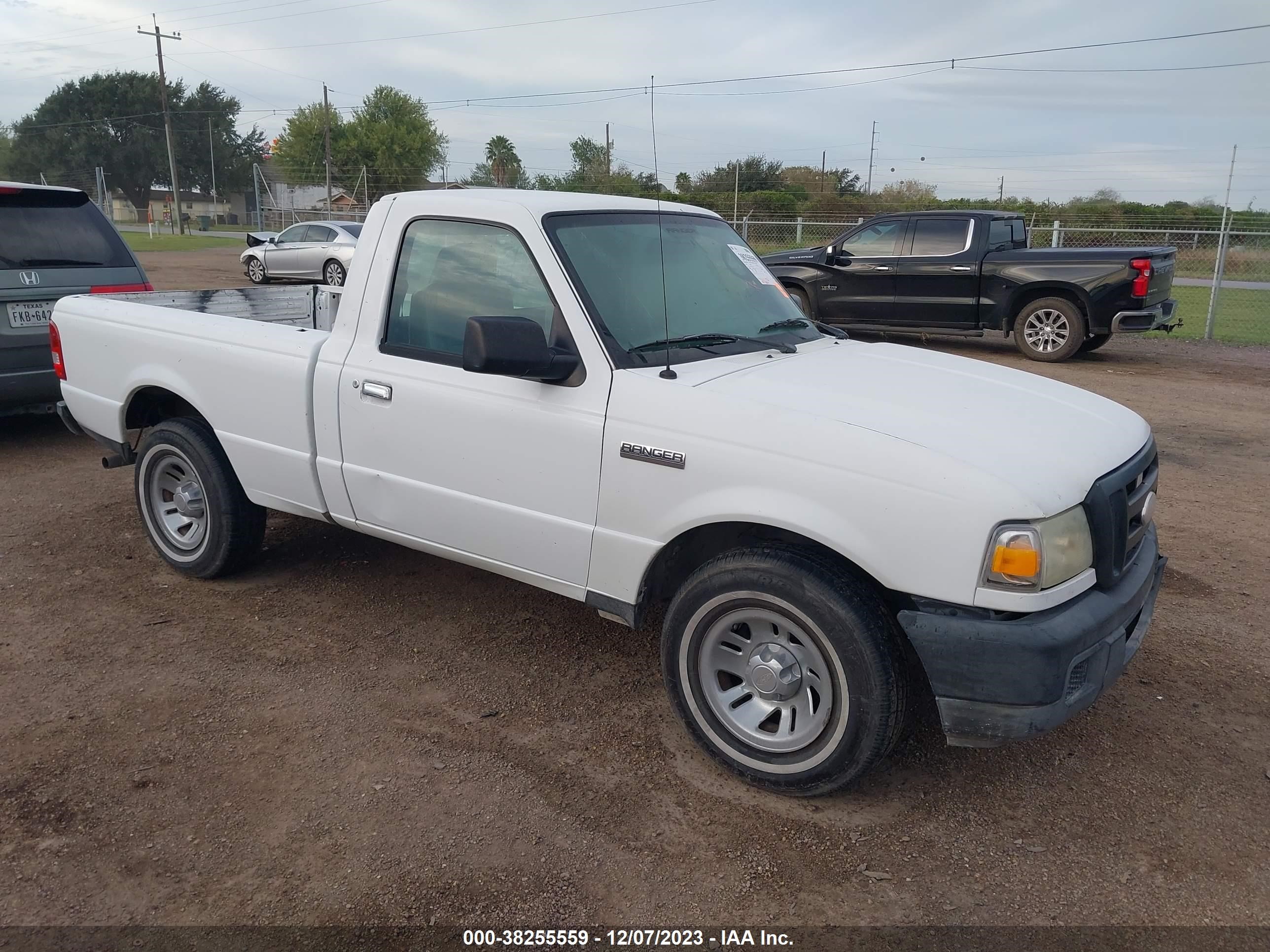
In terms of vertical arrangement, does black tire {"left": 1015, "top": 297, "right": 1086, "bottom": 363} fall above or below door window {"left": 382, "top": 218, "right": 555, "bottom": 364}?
below

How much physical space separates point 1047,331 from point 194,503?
1088 centimetres

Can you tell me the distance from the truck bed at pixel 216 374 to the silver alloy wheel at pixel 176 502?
1.04 ft

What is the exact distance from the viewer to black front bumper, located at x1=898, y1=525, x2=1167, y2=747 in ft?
8.88

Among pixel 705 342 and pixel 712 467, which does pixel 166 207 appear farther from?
pixel 712 467

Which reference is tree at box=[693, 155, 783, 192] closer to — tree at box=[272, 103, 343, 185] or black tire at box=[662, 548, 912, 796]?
black tire at box=[662, 548, 912, 796]

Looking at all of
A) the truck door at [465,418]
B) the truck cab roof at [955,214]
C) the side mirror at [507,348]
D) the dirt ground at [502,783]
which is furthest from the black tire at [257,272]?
the side mirror at [507,348]

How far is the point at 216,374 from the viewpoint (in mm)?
4477

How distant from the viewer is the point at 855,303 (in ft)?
44.7

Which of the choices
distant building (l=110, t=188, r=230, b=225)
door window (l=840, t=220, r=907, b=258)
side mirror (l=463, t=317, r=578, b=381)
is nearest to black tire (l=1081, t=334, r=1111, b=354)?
door window (l=840, t=220, r=907, b=258)

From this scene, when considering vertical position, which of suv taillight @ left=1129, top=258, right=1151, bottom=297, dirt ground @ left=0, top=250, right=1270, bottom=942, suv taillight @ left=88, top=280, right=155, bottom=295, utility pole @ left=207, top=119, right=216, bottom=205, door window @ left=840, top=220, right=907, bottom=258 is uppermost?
utility pole @ left=207, top=119, right=216, bottom=205

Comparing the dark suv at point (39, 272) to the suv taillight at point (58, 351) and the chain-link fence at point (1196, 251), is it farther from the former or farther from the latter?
the chain-link fence at point (1196, 251)

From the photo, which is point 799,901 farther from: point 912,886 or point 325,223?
point 325,223

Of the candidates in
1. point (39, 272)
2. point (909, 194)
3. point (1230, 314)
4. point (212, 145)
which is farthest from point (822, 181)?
point (212, 145)

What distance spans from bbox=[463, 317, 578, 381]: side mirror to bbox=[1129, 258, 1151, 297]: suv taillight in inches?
413
